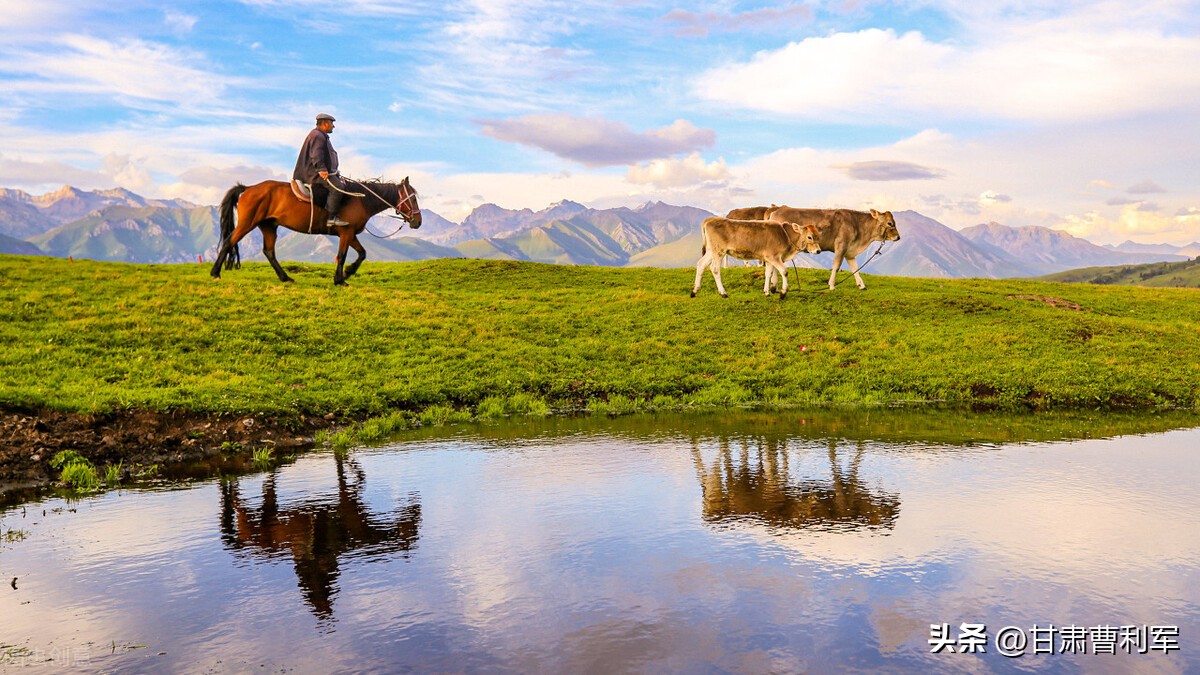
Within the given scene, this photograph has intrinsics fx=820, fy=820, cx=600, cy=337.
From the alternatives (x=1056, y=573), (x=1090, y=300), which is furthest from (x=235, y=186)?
(x=1090, y=300)

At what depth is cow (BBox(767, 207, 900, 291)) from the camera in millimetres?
34594

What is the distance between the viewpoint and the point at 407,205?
98.7 ft

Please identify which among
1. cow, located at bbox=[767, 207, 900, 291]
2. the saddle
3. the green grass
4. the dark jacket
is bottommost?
the green grass

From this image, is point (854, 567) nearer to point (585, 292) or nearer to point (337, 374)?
point (337, 374)

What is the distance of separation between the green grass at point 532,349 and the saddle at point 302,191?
344 centimetres

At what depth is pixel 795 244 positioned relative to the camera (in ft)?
106

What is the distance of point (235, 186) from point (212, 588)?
81.4 ft

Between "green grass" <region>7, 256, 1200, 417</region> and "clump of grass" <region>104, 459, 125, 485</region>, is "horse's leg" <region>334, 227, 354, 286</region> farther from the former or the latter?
"clump of grass" <region>104, 459, 125, 485</region>

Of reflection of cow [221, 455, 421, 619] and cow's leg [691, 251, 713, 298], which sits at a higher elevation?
cow's leg [691, 251, 713, 298]

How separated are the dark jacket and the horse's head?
8.53ft

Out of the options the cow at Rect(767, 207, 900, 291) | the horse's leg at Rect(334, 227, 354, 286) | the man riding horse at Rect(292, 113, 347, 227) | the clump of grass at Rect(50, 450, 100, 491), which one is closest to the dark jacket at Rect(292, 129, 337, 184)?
the man riding horse at Rect(292, 113, 347, 227)

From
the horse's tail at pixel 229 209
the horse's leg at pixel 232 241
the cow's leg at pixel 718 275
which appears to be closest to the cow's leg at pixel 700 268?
the cow's leg at pixel 718 275

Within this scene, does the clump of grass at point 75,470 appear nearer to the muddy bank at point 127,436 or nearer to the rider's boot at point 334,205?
the muddy bank at point 127,436

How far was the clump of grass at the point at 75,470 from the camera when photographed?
42.6ft
